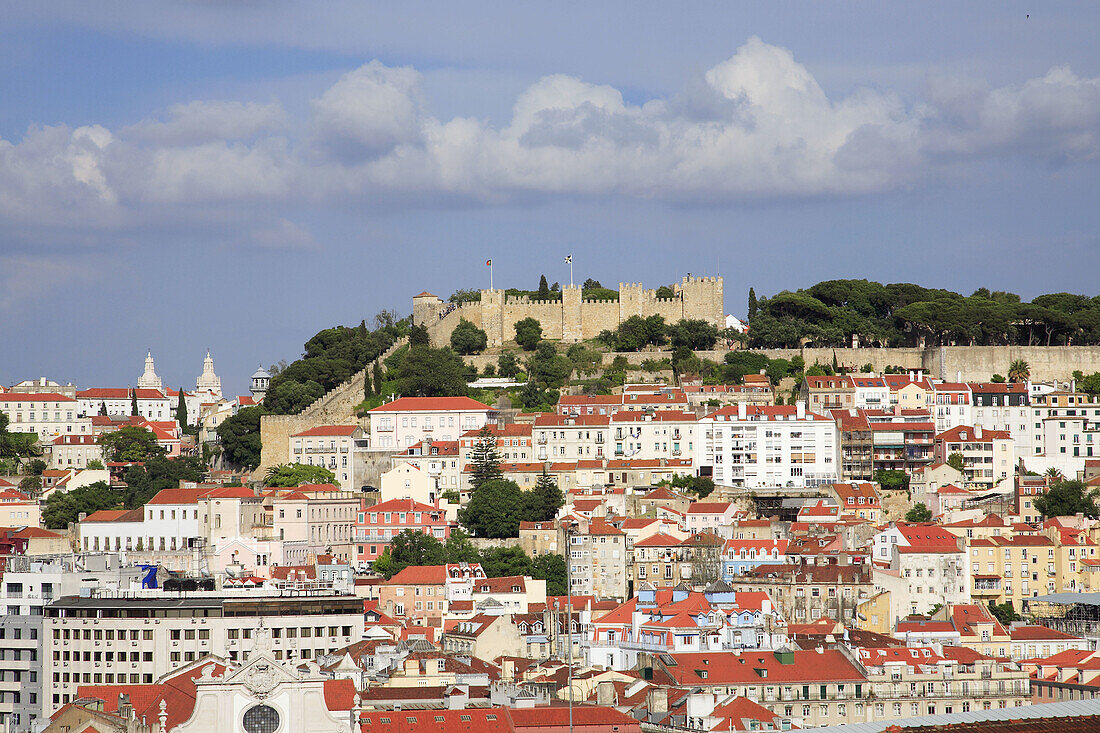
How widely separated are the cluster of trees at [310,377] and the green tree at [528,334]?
674 centimetres

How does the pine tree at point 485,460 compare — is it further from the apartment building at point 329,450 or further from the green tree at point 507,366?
the green tree at point 507,366

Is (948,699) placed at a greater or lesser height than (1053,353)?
lesser

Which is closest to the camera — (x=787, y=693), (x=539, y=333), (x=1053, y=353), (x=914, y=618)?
(x=787, y=693)

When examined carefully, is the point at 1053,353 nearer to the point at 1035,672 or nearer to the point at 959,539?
the point at 959,539

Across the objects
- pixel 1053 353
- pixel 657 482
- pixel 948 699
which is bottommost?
pixel 948 699

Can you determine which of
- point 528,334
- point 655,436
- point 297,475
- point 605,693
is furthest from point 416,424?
point 605,693

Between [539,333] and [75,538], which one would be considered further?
[539,333]

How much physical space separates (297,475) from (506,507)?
12.6 metres

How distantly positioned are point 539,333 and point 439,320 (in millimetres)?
6045

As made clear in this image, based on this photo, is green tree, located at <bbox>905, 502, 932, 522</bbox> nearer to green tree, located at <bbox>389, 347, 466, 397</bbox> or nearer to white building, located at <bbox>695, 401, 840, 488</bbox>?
white building, located at <bbox>695, 401, 840, 488</bbox>

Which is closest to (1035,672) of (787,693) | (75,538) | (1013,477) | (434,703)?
(787,693)

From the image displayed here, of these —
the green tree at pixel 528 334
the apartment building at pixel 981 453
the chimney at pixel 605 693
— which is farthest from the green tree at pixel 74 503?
the chimney at pixel 605 693

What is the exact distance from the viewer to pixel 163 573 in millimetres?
56781

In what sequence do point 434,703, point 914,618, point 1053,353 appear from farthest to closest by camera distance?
point 1053,353
point 914,618
point 434,703
